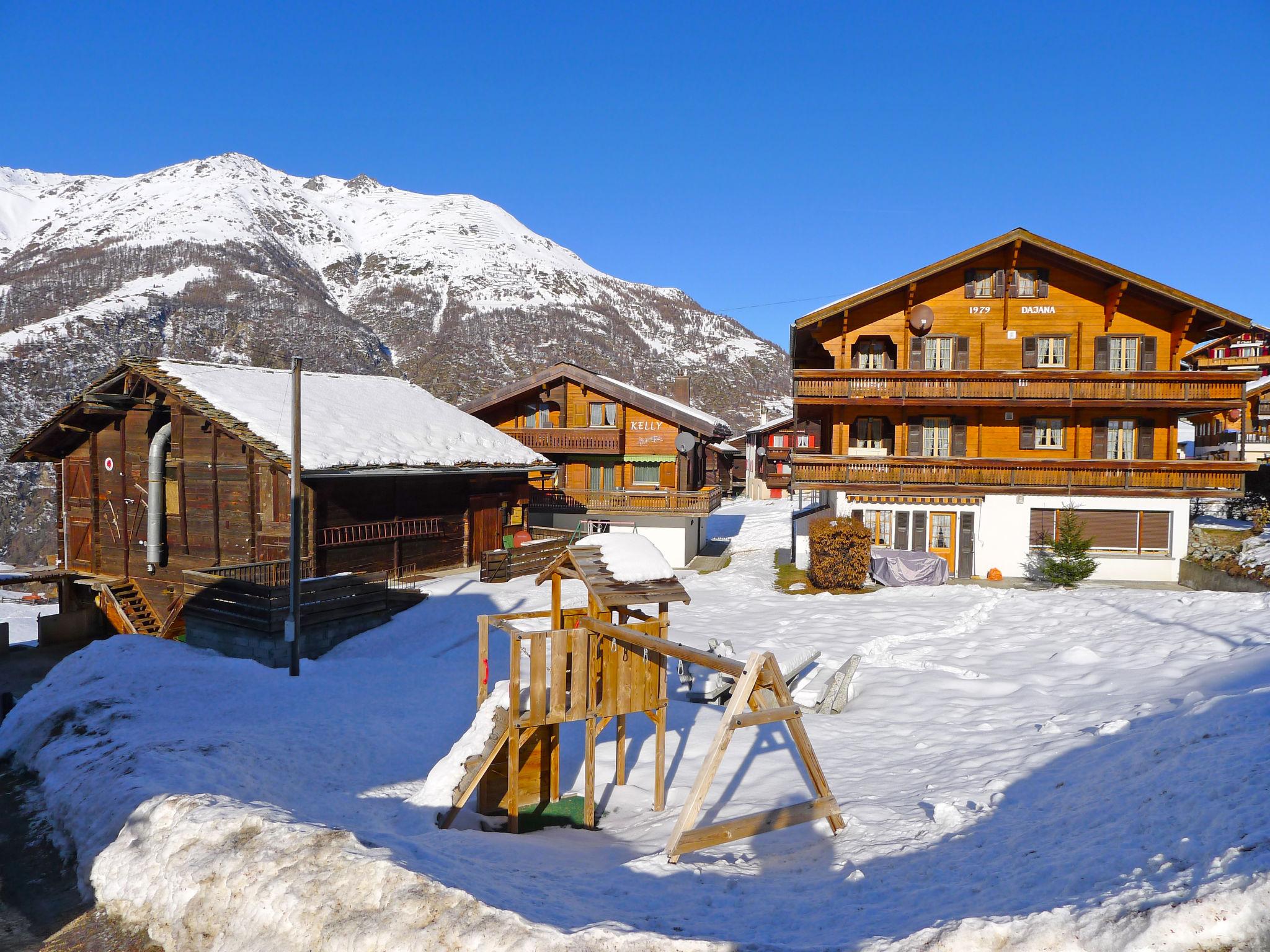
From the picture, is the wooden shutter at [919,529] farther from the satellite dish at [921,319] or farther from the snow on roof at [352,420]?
the snow on roof at [352,420]

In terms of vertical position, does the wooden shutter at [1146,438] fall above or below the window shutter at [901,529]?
above

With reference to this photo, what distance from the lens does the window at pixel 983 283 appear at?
2778 cm

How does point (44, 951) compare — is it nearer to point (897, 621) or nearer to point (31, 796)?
point (31, 796)

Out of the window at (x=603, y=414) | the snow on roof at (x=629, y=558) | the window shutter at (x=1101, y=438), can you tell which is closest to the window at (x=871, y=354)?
the window shutter at (x=1101, y=438)

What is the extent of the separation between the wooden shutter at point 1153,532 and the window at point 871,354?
10.1 metres

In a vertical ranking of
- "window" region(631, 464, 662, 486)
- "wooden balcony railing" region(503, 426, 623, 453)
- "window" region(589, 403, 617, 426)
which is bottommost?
"window" region(631, 464, 662, 486)

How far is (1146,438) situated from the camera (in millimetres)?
26656

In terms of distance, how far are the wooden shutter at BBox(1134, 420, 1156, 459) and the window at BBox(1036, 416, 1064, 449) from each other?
246 cm

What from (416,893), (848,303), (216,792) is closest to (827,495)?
(848,303)

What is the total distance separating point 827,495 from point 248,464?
20845 mm

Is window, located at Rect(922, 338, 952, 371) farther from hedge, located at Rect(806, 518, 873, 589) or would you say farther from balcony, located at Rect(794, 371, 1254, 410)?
hedge, located at Rect(806, 518, 873, 589)

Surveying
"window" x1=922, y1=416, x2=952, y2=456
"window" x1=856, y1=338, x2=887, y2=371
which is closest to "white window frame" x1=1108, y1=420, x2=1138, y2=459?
"window" x1=922, y1=416, x2=952, y2=456

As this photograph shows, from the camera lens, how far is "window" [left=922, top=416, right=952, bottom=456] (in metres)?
27.8

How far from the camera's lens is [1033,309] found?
2761cm
